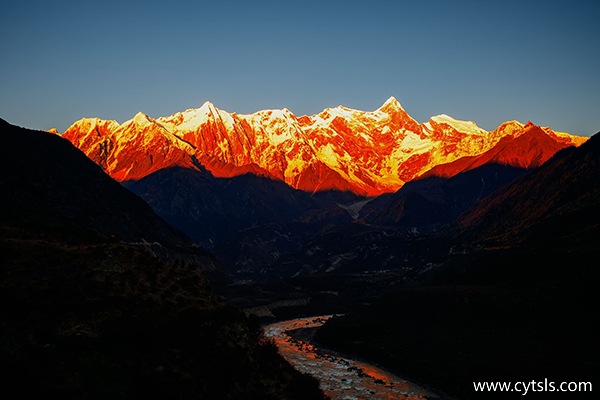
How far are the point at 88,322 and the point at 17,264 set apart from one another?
13.6 metres

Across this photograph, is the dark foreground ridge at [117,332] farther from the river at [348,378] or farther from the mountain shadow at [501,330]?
the mountain shadow at [501,330]

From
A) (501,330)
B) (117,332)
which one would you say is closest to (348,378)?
(501,330)

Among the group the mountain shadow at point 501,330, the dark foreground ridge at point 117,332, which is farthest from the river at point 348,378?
the dark foreground ridge at point 117,332

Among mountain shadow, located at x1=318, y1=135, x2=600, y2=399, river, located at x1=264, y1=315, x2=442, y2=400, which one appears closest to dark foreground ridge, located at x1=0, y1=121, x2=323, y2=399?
river, located at x1=264, y1=315, x2=442, y2=400

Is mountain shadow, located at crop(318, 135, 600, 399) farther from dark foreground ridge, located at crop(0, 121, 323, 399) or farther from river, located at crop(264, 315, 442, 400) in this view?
dark foreground ridge, located at crop(0, 121, 323, 399)

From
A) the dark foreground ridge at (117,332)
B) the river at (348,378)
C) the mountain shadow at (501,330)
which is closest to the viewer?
the dark foreground ridge at (117,332)

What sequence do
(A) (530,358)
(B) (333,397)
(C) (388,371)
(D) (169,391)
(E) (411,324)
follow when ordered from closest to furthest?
1. (D) (169,391)
2. (B) (333,397)
3. (A) (530,358)
4. (C) (388,371)
5. (E) (411,324)

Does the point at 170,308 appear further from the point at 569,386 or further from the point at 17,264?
the point at 569,386

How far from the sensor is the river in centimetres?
10724

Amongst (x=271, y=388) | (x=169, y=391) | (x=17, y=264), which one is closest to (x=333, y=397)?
(x=271, y=388)

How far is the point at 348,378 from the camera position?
12062 cm

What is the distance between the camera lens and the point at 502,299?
16938 cm

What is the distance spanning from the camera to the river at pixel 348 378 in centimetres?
10724

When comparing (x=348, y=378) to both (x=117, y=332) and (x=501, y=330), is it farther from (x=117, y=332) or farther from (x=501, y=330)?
(x=117, y=332)
